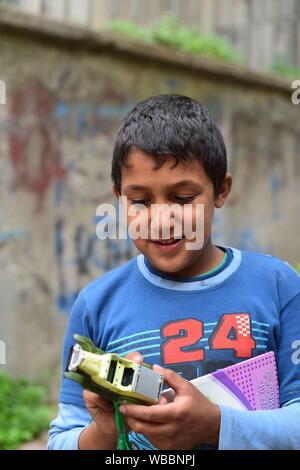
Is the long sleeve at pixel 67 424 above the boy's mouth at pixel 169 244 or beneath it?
beneath

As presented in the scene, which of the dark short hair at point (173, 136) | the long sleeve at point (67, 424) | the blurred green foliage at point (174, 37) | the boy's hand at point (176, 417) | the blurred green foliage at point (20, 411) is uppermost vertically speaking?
the blurred green foliage at point (174, 37)

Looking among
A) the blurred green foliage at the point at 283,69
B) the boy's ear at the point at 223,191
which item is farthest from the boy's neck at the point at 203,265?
the blurred green foliage at the point at 283,69

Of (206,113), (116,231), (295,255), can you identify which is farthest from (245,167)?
(206,113)

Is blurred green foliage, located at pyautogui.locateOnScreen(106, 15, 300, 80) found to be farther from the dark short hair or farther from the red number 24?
the red number 24

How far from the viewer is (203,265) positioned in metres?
1.77

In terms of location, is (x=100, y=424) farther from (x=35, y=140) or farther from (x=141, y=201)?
(x=35, y=140)

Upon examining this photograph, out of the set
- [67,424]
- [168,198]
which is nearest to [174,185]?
[168,198]

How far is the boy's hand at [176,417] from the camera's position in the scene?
54.1 inches

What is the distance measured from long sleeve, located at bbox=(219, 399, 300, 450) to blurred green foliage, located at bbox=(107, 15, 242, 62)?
4821 millimetres

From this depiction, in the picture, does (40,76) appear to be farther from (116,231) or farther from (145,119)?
(145,119)

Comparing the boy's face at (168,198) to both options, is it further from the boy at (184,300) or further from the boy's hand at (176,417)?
the boy's hand at (176,417)

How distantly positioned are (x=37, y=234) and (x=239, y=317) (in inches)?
125

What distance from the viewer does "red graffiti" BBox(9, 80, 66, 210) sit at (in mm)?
4570
